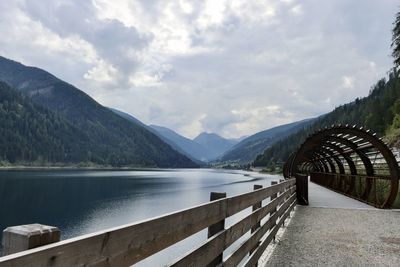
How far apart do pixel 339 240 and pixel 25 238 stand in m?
8.87

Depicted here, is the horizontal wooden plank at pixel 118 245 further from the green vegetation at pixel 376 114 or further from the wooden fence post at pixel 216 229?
the green vegetation at pixel 376 114

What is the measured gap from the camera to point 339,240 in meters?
9.28

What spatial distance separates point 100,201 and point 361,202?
3238cm

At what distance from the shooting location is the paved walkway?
735 centimetres

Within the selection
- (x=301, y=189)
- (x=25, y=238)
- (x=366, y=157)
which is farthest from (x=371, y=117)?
(x=25, y=238)

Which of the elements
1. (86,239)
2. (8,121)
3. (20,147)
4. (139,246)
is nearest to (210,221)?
(139,246)

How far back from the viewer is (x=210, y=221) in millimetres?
3875

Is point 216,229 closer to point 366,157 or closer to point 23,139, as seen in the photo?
point 366,157

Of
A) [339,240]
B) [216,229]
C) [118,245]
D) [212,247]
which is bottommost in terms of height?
[339,240]

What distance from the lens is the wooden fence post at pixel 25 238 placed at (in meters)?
1.68

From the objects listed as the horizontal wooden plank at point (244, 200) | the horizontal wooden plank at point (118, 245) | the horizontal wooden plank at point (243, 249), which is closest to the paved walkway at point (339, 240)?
the horizontal wooden plank at point (243, 249)

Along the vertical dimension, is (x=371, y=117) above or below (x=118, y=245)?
above

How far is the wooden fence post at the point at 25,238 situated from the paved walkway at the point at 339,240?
19.1ft

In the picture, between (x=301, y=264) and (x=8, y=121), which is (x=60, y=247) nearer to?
(x=301, y=264)
